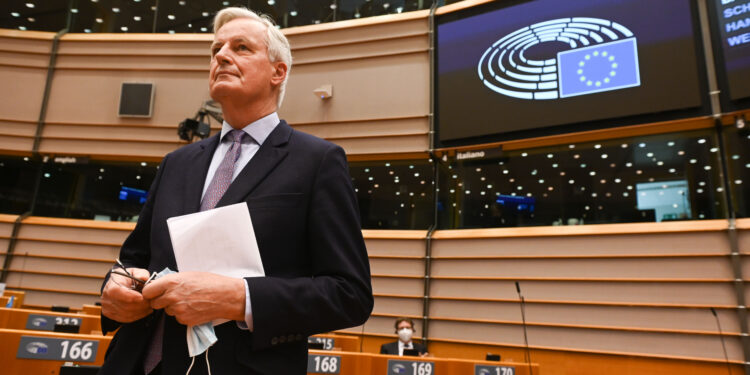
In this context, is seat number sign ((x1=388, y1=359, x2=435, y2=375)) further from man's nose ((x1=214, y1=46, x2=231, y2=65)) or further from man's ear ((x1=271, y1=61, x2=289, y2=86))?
man's nose ((x1=214, y1=46, x2=231, y2=65))

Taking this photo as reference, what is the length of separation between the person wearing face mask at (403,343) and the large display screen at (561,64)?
3039 mm

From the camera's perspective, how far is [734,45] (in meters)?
6.09

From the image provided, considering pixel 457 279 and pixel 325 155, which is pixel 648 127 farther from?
pixel 325 155

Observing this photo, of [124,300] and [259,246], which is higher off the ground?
[259,246]

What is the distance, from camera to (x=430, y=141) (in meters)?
8.10

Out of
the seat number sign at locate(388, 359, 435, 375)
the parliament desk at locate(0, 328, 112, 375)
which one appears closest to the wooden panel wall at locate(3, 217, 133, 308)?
the parliament desk at locate(0, 328, 112, 375)

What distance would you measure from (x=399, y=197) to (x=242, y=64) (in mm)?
6947

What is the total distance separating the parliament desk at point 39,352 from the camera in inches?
125

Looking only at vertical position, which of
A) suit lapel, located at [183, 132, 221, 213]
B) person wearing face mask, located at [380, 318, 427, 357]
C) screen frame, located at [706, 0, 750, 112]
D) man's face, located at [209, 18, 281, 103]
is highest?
screen frame, located at [706, 0, 750, 112]

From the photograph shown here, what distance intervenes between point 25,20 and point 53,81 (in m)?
1.47

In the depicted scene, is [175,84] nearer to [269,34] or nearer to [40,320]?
[40,320]

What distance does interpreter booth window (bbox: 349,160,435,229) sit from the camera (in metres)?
8.05

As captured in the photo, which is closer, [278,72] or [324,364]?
[278,72]

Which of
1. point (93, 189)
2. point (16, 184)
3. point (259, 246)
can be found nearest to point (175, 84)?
point (93, 189)
